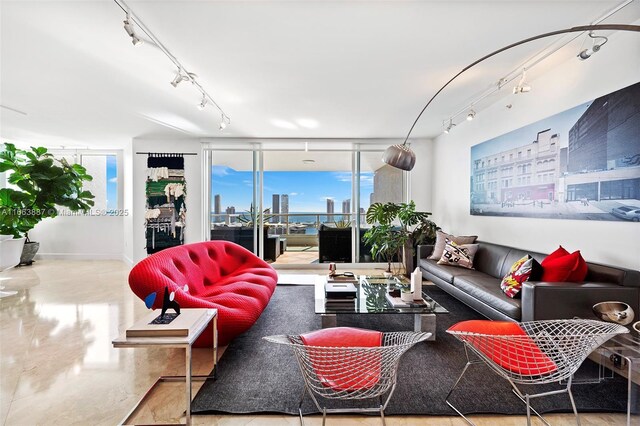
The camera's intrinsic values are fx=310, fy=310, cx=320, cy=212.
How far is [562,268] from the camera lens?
254 cm

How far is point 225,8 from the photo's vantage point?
2.21 m

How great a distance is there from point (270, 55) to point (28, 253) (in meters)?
7.04

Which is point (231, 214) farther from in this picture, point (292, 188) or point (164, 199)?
point (292, 188)

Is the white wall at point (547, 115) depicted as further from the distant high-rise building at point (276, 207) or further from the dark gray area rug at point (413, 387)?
the distant high-rise building at point (276, 207)

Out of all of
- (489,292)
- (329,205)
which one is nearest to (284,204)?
(329,205)

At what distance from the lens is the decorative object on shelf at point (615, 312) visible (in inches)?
83.2

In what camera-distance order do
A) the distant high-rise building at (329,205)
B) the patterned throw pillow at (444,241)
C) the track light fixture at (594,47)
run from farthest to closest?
the distant high-rise building at (329,205) → the patterned throw pillow at (444,241) → the track light fixture at (594,47)

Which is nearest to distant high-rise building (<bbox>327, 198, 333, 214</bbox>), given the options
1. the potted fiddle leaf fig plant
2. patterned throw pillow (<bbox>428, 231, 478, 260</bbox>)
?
patterned throw pillow (<bbox>428, 231, 478, 260</bbox>)

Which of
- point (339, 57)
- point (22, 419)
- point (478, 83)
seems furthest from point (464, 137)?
point (22, 419)

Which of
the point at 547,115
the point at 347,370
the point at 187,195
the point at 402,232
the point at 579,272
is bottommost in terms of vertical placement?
the point at 347,370

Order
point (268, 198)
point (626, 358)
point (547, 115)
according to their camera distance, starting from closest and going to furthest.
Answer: point (626, 358) < point (547, 115) < point (268, 198)

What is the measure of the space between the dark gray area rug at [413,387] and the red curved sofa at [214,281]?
1.03 feet

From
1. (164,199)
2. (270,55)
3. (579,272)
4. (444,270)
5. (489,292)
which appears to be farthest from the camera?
(164,199)

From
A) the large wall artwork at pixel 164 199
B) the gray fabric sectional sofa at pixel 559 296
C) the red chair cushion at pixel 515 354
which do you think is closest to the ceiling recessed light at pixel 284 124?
the large wall artwork at pixel 164 199
